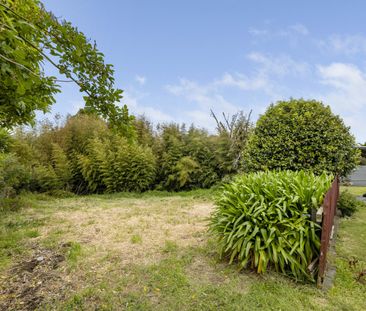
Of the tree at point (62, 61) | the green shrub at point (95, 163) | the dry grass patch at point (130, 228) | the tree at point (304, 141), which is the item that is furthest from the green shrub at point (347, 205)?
the green shrub at point (95, 163)

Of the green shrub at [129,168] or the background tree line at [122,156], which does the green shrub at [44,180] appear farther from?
the green shrub at [129,168]

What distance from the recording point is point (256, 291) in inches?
70.4

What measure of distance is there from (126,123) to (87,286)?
4.65ft

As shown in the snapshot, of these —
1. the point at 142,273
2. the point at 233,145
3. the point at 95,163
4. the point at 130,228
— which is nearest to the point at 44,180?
the point at 95,163

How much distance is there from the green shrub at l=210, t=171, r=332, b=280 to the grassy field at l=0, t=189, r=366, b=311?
0.16 meters

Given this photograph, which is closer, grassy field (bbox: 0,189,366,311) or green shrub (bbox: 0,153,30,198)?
grassy field (bbox: 0,189,366,311)

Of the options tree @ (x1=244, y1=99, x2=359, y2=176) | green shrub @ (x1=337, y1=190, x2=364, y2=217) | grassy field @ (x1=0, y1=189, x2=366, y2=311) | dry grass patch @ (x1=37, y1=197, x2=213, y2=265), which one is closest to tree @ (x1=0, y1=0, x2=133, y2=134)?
grassy field @ (x1=0, y1=189, x2=366, y2=311)

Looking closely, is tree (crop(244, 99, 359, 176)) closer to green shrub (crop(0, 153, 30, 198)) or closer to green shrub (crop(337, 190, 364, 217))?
green shrub (crop(337, 190, 364, 217))

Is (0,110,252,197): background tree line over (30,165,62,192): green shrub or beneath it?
over

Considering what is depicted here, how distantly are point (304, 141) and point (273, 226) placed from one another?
2.04 metres

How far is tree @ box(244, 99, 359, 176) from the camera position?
3582 mm

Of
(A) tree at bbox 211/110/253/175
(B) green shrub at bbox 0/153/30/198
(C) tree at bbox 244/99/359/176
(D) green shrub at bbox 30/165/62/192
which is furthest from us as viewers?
(A) tree at bbox 211/110/253/175

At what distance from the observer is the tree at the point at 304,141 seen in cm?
358

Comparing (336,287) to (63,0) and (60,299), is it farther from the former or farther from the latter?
(63,0)
